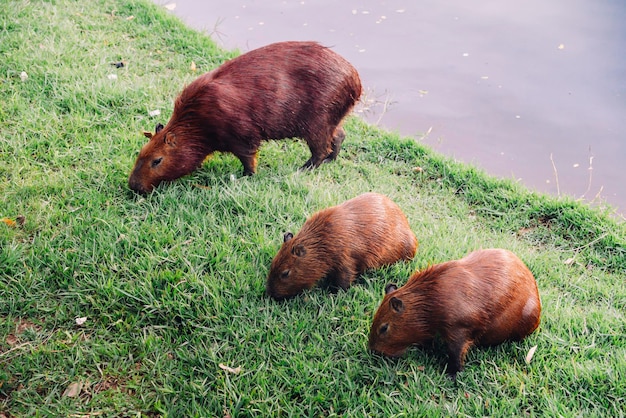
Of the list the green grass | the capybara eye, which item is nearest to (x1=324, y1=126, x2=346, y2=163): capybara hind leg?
the green grass

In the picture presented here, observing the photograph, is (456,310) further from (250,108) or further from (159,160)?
(159,160)

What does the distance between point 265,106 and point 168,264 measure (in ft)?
4.78

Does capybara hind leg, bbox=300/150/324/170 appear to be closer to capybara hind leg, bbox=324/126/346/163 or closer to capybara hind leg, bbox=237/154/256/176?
capybara hind leg, bbox=324/126/346/163

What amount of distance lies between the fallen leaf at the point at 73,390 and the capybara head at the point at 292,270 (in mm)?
1155

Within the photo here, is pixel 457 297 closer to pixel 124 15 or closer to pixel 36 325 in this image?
pixel 36 325

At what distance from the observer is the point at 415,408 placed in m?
2.86

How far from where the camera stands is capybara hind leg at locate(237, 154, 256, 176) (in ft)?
14.8

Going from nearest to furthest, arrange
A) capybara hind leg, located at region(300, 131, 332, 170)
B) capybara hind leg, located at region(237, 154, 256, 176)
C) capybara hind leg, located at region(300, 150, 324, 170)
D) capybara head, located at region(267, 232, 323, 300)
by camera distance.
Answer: capybara head, located at region(267, 232, 323, 300) → capybara hind leg, located at region(237, 154, 256, 176) → capybara hind leg, located at region(300, 131, 332, 170) → capybara hind leg, located at region(300, 150, 324, 170)

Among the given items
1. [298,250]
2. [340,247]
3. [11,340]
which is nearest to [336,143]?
[340,247]

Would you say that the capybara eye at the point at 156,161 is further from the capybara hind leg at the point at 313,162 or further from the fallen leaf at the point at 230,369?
the fallen leaf at the point at 230,369

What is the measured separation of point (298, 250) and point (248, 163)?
133 centimetres

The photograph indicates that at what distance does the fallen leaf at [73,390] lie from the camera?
2.92 metres

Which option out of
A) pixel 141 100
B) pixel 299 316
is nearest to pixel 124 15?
pixel 141 100

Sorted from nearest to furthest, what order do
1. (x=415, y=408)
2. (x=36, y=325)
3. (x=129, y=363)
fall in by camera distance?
(x=415, y=408) → (x=129, y=363) → (x=36, y=325)
